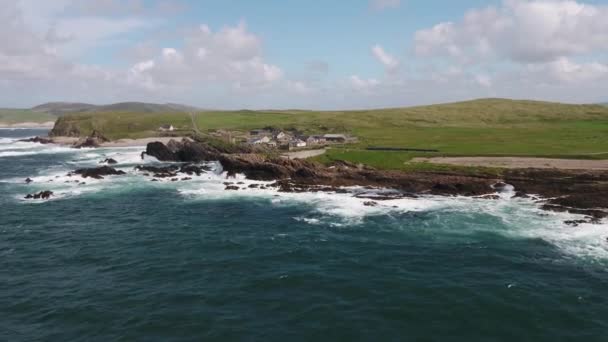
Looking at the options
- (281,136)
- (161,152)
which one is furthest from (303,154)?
(161,152)

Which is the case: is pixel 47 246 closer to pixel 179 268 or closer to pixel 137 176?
pixel 179 268

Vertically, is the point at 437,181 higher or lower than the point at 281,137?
lower

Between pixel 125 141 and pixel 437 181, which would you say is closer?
pixel 437 181

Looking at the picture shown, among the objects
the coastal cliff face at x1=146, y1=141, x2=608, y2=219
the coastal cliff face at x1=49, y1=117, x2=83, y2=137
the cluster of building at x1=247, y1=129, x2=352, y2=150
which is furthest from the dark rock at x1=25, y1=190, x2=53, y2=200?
the coastal cliff face at x1=49, y1=117, x2=83, y2=137

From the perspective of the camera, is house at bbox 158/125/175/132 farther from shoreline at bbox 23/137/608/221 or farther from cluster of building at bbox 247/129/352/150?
shoreline at bbox 23/137/608/221

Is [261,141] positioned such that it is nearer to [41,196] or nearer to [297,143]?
[297,143]

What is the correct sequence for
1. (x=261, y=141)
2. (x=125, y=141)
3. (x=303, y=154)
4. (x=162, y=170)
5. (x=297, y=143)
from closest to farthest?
(x=162, y=170)
(x=303, y=154)
(x=297, y=143)
(x=261, y=141)
(x=125, y=141)

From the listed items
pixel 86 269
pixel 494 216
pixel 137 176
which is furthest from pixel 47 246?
pixel 494 216
